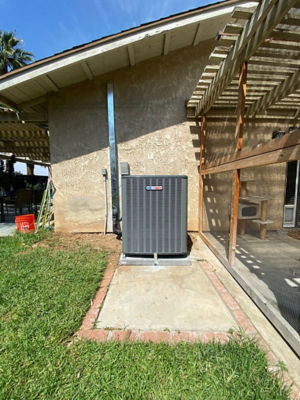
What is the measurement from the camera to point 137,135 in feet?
13.8

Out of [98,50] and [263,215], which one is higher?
[98,50]

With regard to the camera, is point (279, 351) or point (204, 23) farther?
point (204, 23)

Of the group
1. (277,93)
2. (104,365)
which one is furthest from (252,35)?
(104,365)

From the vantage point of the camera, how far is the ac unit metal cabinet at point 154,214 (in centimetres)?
283

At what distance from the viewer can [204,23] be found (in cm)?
345

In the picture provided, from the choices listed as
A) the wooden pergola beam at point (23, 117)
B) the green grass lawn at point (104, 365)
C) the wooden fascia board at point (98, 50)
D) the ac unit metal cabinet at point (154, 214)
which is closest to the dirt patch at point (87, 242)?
the ac unit metal cabinet at point (154, 214)

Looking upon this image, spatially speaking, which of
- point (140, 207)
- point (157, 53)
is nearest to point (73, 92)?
point (157, 53)

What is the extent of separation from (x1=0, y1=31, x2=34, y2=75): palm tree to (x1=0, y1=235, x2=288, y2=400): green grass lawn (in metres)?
16.8

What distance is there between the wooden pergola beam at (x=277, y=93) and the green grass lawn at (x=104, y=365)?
3.73 m

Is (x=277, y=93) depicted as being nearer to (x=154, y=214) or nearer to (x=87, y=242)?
(x=154, y=214)

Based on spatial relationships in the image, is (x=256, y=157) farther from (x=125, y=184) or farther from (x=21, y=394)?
(x=21, y=394)

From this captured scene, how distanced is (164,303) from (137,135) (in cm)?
349

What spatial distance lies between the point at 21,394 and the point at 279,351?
73.2 inches

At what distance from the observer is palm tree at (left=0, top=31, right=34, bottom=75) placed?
12.1m
